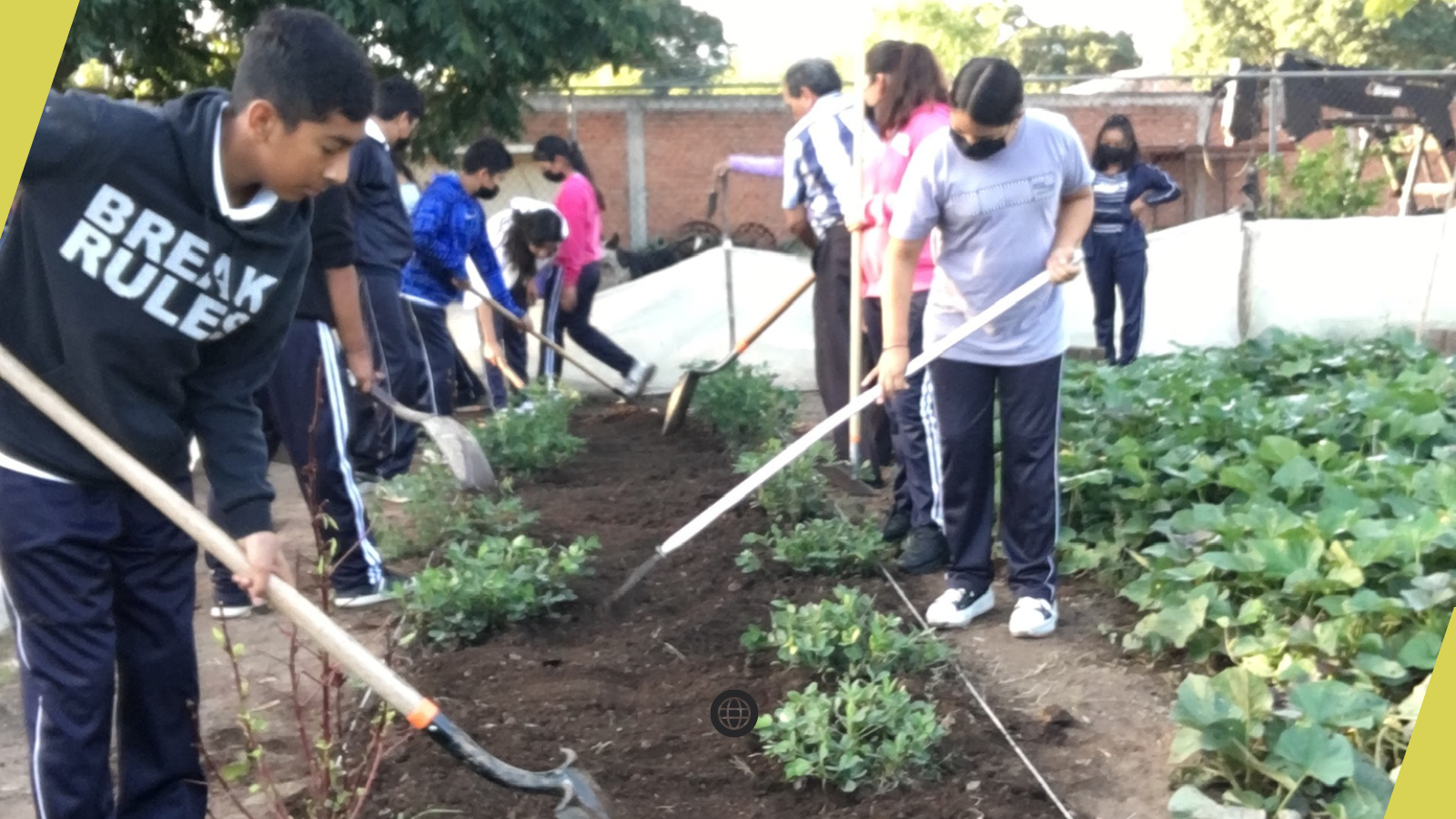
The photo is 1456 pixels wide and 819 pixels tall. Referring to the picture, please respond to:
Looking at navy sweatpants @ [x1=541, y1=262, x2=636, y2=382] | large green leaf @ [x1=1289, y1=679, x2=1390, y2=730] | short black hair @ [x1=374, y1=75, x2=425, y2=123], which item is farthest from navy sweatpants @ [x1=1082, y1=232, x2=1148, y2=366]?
large green leaf @ [x1=1289, y1=679, x2=1390, y2=730]

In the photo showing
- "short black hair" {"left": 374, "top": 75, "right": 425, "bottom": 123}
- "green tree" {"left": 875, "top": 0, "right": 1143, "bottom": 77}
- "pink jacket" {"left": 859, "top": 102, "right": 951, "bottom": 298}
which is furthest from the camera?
"green tree" {"left": 875, "top": 0, "right": 1143, "bottom": 77}

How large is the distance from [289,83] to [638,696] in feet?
6.32

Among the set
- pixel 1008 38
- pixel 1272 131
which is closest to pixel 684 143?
pixel 1272 131

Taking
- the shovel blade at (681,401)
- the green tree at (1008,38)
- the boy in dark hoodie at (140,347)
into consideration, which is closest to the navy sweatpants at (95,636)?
the boy in dark hoodie at (140,347)

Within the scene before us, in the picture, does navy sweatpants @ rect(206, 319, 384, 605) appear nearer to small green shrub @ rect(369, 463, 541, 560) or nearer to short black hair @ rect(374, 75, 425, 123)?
small green shrub @ rect(369, 463, 541, 560)

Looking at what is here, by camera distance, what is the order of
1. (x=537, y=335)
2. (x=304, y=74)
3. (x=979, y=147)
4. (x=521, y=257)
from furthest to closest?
(x=521, y=257) → (x=537, y=335) → (x=979, y=147) → (x=304, y=74)

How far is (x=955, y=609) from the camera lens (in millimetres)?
4145

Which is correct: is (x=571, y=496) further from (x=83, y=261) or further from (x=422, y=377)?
(x=83, y=261)

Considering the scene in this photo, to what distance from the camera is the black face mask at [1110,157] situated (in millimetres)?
9133

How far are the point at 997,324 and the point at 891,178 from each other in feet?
3.76

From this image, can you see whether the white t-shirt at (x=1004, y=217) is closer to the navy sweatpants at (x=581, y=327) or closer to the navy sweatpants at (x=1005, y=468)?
the navy sweatpants at (x=1005, y=468)

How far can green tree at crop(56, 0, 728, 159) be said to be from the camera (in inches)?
332

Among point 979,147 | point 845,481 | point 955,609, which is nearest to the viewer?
point 979,147

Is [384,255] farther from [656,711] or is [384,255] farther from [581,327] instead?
[581,327]
